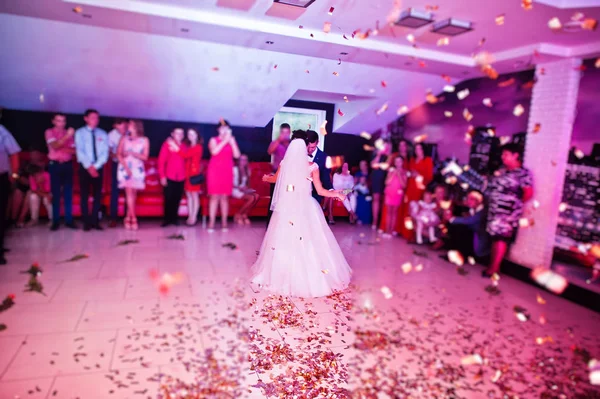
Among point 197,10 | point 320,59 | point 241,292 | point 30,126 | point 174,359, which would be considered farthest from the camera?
point 30,126

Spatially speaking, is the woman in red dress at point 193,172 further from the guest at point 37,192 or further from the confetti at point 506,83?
the confetti at point 506,83

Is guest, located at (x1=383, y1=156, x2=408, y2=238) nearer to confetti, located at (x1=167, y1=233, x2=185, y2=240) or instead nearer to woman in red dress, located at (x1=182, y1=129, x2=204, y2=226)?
woman in red dress, located at (x1=182, y1=129, x2=204, y2=226)

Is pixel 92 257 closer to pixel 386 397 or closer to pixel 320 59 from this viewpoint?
pixel 386 397

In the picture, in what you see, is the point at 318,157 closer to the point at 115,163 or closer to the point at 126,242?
the point at 126,242

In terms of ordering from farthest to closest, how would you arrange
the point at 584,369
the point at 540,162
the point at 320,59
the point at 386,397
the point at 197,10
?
the point at 540,162 → the point at 584,369 → the point at 386,397 → the point at 197,10 → the point at 320,59

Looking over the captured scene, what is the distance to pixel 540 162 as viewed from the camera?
5.38 m

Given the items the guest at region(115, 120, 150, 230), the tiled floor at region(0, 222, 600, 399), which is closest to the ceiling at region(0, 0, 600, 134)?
the tiled floor at region(0, 222, 600, 399)

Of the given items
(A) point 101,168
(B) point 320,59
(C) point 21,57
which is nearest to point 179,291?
(A) point 101,168

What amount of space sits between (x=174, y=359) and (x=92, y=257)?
261 centimetres

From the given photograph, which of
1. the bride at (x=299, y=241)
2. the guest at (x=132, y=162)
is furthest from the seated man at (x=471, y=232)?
the bride at (x=299, y=241)

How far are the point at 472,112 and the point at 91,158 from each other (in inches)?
249

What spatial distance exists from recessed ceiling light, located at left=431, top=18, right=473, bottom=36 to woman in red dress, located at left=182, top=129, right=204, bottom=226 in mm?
3837

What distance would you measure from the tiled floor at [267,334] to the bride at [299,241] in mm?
59

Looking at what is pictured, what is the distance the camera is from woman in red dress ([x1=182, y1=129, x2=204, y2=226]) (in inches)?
244
